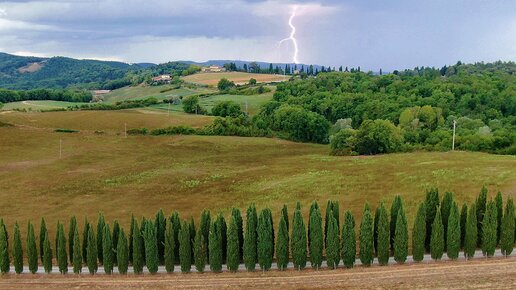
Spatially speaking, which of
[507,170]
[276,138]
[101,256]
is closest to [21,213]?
[101,256]

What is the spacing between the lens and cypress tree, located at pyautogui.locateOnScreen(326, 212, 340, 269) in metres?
45.8

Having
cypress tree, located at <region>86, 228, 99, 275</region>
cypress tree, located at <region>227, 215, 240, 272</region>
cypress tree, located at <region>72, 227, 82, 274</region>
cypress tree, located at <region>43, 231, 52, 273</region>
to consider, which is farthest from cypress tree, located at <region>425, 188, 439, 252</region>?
cypress tree, located at <region>43, 231, 52, 273</region>

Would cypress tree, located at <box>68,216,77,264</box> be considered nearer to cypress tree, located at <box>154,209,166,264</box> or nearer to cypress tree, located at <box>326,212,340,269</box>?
cypress tree, located at <box>154,209,166,264</box>

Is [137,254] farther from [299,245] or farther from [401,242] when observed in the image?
[401,242]

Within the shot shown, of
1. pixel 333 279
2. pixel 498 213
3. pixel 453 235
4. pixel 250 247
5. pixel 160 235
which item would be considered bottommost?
pixel 333 279

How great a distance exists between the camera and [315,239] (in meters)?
46.3

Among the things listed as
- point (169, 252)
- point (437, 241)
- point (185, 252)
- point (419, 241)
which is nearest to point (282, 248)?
point (185, 252)

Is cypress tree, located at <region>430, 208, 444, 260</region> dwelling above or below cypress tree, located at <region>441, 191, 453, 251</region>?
below

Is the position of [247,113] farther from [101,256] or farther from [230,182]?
[101,256]

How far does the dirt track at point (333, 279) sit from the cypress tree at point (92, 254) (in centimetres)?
93

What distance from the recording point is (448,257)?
152ft

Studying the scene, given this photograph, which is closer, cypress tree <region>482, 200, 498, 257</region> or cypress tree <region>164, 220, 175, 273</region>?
cypress tree <region>482, 200, 498, 257</region>

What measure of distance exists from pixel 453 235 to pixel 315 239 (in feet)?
38.1

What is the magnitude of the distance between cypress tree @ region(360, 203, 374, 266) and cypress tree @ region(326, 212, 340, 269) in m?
2.07
